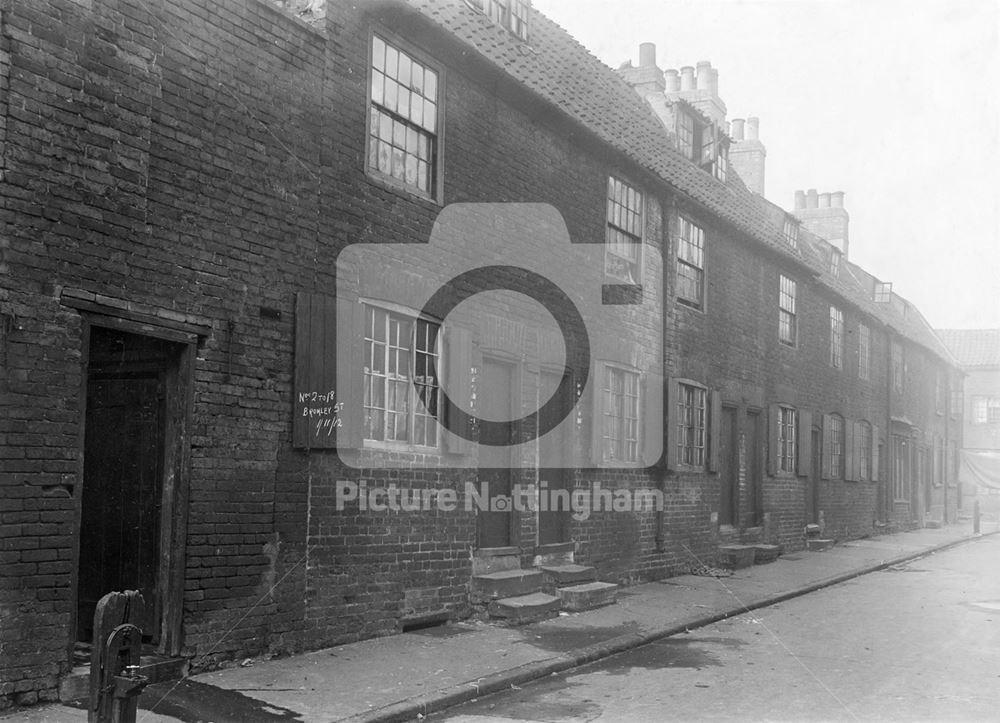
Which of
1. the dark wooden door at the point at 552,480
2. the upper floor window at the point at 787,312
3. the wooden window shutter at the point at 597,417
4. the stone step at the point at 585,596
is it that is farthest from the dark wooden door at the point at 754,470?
the stone step at the point at 585,596

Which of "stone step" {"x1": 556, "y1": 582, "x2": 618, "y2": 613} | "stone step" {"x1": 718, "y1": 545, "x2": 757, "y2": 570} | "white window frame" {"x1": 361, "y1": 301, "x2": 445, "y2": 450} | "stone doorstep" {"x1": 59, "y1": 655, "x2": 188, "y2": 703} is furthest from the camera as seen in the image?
"stone step" {"x1": 718, "y1": 545, "x2": 757, "y2": 570}

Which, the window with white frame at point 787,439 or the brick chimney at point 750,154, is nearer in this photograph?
the window with white frame at point 787,439

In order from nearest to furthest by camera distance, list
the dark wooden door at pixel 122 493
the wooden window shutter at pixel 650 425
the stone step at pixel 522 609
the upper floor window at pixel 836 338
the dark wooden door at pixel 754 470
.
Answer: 1. the dark wooden door at pixel 122 493
2. the stone step at pixel 522 609
3. the wooden window shutter at pixel 650 425
4. the dark wooden door at pixel 754 470
5. the upper floor window at pixel 836 338

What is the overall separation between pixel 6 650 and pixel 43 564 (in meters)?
0.56

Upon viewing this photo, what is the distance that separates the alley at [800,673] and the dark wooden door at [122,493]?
9.09 feet

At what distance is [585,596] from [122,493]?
584cm

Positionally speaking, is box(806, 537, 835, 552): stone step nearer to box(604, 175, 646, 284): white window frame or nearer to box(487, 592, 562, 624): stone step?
box(604, 175, 646, 284): white window frame

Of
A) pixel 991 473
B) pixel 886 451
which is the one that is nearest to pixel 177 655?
pixel 886 451

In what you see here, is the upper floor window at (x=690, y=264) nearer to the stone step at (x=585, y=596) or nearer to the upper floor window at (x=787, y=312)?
the upper floor window at (x=787, y=312)

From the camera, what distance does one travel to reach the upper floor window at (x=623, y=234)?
14086mm

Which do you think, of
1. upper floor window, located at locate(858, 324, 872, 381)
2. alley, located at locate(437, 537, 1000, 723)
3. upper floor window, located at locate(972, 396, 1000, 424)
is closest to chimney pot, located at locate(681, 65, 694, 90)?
upper floor window, located at locate(858, 324, 872, 381)

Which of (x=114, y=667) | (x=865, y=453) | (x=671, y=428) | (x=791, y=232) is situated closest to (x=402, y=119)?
(x=114, y=667)

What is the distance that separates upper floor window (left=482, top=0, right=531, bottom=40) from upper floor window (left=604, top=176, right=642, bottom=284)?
2.46 m

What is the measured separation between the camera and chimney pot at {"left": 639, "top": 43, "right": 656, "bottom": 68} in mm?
20547
